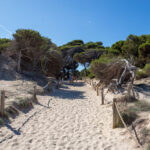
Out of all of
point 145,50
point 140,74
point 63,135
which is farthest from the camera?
point 145,50

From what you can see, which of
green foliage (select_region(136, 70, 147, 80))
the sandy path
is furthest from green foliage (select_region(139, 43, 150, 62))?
the sandy path

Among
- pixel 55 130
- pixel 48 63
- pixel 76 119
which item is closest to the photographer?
pixel 55 130

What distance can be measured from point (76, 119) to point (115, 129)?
1725 millimetres

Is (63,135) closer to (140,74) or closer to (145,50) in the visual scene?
(140,74)

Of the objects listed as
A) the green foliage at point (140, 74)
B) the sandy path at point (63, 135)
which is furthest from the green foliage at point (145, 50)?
the sandy path at point (63, 135)

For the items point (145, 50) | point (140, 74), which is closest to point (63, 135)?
point (140, 74)

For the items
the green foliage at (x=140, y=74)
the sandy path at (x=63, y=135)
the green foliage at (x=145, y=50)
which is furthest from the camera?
the green foliage at (x=145, y=50)

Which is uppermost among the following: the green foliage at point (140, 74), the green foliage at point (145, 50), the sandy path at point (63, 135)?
the green foliage at point (145, 50)

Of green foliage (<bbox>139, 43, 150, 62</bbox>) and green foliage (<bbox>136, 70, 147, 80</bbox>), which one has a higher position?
green foliage (<bbox>139, 43, 150, 62</bbox>)

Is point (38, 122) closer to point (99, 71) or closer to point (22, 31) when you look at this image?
point (99, 71)

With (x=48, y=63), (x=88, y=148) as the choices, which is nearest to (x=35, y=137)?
(x=88, y=148)

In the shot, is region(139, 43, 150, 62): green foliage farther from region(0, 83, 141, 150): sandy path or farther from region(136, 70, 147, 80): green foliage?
region(0, 83, 141, 150): sandy path

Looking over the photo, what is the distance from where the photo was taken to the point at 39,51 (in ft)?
54.7

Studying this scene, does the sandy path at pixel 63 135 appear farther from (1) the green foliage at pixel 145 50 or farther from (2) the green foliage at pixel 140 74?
(1) the green foliage at pixel 145 50
